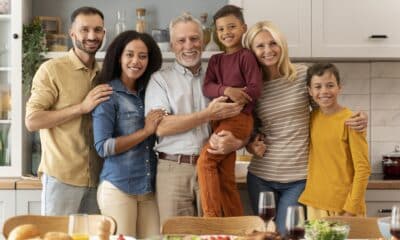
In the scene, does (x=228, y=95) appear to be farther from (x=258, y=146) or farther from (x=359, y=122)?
(x=359, y=122)

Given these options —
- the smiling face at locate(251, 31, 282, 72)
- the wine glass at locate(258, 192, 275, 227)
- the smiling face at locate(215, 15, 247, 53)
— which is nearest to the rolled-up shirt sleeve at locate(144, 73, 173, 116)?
the smiling face at locate(215, 15, 247, 53)

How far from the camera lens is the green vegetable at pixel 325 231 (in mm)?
2143

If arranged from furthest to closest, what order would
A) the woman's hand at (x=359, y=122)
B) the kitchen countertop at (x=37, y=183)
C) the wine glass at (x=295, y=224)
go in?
the kitchen countertop at (x=37, y=183)
the woman's hand at (x=359, y=122)
the wine glass at (x=295, y=224)

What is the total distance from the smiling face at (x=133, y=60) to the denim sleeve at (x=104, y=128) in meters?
0.15

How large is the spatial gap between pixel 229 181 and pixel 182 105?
0.42 metres

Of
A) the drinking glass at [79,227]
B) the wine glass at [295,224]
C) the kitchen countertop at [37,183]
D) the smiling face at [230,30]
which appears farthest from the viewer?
the kitchen countertop at [37,183]

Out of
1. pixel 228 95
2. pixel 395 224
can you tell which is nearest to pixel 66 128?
pixel 228 95

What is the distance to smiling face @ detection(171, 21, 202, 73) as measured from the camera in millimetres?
3146

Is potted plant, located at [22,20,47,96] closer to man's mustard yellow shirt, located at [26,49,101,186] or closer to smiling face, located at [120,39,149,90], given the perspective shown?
man's mustard yellow shirt, located at [26,49,101,186]

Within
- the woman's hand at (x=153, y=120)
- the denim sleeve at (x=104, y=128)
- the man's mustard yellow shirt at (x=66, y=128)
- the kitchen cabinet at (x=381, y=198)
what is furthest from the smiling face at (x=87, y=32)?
the kitchen cabinet at (x=381, y=198)

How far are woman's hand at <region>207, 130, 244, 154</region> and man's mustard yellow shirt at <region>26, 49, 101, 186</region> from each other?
0.62 metres

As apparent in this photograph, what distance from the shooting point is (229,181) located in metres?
3.17

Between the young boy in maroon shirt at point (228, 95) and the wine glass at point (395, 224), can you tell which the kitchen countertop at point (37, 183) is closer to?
the young boy in maroon shirt at point (228, 95)

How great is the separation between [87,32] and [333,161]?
4.31 ft
